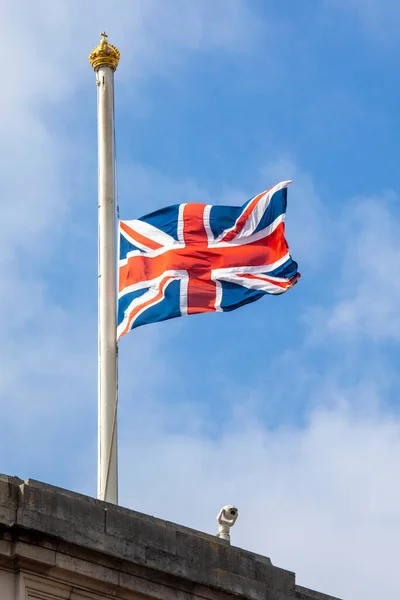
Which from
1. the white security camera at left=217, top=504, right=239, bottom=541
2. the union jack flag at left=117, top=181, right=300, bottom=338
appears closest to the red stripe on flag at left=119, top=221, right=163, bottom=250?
the union jack flag at left=117, top=181, right=300, bottom=338

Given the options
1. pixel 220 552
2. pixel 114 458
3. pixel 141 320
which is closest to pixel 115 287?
pixel 141 320

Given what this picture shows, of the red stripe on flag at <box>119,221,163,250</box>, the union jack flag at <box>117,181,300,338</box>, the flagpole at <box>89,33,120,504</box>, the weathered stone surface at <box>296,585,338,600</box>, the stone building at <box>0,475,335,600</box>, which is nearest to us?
the stone building at <box>0,475,335,600</box>

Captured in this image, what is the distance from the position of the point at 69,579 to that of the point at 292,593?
4219mm

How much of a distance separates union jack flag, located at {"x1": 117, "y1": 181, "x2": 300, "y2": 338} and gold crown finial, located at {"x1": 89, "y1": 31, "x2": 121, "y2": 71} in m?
3.10

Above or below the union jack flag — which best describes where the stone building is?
below

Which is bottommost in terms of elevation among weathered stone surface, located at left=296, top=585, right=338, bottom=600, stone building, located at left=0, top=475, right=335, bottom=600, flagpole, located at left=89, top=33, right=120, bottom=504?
stone building, located at left=0, top=475, right=335, bottom=600

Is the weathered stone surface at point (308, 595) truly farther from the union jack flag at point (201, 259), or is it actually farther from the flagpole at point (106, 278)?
the union jack flag at point (201, 259)

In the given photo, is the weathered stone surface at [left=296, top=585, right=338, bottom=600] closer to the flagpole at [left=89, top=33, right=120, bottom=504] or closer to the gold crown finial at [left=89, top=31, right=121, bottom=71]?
the flagpole at [left=89, top=33, right=120, bottom=504]

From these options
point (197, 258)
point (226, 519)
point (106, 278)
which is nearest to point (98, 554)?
point (226, 519)

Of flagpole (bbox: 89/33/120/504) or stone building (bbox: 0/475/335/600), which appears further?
flagpole (bbox: 89/33/120/504)

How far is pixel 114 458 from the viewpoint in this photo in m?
32.1

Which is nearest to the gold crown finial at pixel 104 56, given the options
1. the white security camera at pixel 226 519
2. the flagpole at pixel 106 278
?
the flagpole at pixel 106 278

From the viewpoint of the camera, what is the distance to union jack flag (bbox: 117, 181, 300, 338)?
1369 inches

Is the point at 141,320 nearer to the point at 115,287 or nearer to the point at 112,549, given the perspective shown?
the point at 115,287
